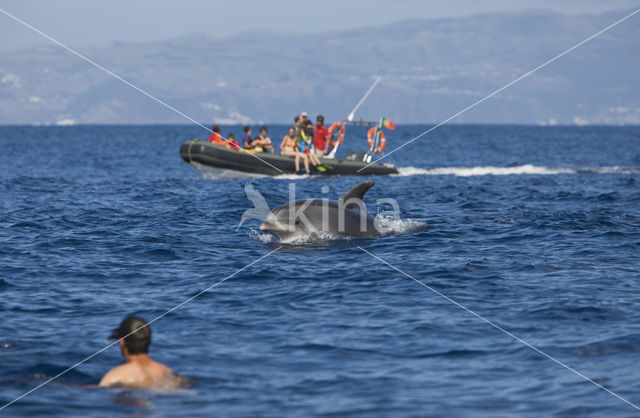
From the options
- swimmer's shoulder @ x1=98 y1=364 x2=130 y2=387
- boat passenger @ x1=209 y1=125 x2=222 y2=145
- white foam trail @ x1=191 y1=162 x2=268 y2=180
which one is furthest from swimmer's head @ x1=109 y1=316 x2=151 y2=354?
white foam trail @ x1=191 y1=162 x2=268 y2=180

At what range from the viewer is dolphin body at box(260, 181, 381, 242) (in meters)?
15.8

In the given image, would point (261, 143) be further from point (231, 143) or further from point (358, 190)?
point (358, 190)

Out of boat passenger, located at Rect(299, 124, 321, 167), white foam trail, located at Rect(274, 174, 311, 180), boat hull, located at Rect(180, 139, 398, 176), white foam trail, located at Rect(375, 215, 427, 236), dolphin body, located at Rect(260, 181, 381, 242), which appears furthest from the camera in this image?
white foam trail, located at Rect(274, 174, 311, 180)

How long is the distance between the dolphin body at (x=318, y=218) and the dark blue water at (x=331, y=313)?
456 mm

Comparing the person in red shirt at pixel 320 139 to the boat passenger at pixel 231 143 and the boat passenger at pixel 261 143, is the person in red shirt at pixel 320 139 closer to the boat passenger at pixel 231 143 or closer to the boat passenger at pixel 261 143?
the boat passenger at pixel 261 143

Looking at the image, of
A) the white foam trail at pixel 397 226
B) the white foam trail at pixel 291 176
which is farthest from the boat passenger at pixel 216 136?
the white foam trail at pixel 397 226

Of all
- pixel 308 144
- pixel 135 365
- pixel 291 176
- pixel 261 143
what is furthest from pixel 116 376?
pixel 261 143

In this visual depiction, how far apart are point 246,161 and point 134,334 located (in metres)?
23.6

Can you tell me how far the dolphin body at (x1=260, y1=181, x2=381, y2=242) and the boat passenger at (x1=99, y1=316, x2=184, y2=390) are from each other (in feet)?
24.1

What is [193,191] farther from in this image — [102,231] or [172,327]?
[172,327]

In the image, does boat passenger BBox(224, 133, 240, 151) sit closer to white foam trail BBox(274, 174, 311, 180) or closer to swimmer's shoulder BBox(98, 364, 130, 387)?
white foam trail BBox(274, 174, 311, 180)

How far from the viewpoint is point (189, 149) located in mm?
31844

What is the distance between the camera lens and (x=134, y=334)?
8.29 meters

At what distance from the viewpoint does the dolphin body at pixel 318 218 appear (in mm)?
15828
